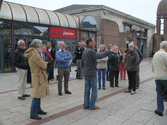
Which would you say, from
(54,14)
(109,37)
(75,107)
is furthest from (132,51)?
(109,37)

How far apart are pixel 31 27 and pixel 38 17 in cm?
102

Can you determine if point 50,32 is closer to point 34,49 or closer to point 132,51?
point 132,51

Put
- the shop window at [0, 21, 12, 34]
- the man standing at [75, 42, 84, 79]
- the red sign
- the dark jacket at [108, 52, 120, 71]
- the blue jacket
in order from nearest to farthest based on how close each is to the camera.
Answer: the blue jacket < the dark jacket at [108, 52, 120, 71] < the man standing at [75, 42, 84, 79] < the shop window at [0, 21, 12, 34] < the red sign

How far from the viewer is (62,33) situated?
50.2 feet

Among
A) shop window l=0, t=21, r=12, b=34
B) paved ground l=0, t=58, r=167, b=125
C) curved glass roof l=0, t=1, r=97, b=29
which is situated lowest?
paved ground l=0, t=58, r=167, b=125

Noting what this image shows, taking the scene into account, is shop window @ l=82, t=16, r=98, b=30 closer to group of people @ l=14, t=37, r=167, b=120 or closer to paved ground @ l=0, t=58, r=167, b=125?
group of people @ l=14, t=37, r=167, b=120

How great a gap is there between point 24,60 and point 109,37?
17.3 meters

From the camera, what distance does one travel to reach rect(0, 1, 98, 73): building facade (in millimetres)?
11453

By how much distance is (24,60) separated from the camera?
576 centimetres

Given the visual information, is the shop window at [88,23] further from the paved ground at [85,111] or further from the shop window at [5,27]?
the paved ground at [85,111]

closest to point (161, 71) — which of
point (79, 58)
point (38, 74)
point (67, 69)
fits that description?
point (38, 74)

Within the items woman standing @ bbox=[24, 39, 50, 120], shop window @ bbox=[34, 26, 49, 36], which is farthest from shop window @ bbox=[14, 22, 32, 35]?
woman standing @ bbox=[24, 39, 50, 120]

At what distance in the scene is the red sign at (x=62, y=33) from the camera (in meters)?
14.5

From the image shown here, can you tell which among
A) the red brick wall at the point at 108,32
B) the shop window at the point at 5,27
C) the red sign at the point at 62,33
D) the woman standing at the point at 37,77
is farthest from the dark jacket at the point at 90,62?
the red brick wall at the point at 108,32
